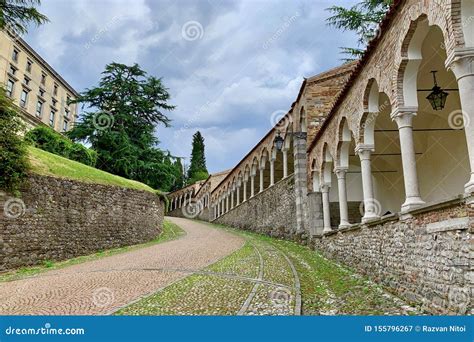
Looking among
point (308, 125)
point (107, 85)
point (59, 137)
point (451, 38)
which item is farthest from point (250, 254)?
Answer: point (107, 85)

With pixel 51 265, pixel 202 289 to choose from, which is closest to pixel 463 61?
pixel 202 289

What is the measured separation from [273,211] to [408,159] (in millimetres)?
14181

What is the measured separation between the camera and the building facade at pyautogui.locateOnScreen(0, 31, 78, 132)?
3644 centimetres

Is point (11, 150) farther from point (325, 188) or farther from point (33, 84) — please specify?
point (33, 84)

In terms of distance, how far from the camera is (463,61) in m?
5.02

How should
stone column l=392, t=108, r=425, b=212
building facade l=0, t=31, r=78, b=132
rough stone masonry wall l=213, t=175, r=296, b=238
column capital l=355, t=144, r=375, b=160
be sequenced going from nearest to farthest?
stone column l=392, t=108, r=425, b=212, column capital l=355, t=144, r=375, b=160, rough stone masonry wall l=213, t=175, r=296, b=238, building facade l=0, t=31, r=78, b=132

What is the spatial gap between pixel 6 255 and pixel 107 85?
67.5 ft

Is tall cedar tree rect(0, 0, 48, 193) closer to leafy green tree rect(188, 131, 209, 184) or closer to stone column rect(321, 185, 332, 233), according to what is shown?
stone column rect(321, 185, 332, 233)

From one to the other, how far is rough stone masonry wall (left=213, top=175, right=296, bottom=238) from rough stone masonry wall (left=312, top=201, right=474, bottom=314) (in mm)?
8928

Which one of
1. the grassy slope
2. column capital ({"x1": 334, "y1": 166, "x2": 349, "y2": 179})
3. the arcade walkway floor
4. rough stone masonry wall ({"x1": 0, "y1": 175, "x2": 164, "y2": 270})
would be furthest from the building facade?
column capital ({"x1": 334, "y1": 166, "x2": 349, "y2": 179})

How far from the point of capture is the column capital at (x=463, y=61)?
195 inches

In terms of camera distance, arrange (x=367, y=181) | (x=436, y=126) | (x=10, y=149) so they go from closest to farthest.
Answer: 1. (x=367, y=181)
2. (x=436, y=126)
3. (x=10, y=149)

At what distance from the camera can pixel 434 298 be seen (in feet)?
18.1

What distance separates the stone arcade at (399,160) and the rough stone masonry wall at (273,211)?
0.11 metres
